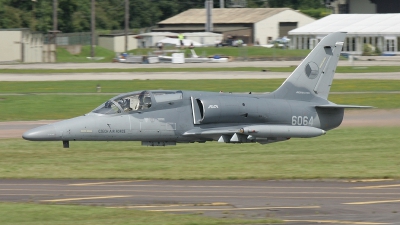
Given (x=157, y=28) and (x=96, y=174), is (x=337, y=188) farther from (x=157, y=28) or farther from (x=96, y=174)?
(x=157, y=28)

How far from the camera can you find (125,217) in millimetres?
13195

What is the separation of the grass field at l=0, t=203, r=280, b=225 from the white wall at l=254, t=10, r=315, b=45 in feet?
324

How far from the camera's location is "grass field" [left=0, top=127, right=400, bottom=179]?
60.3 feet

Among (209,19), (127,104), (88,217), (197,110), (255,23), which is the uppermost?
(209,19)

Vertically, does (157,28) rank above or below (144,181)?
above

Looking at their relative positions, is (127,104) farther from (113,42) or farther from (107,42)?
(107,42)

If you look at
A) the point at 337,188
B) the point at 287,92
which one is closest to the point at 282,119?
the point at 287,92

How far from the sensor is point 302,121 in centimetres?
2312

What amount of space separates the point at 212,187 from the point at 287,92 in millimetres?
7878

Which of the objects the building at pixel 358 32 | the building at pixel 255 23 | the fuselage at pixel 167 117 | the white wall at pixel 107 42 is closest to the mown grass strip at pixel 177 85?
the fuselage at pixel 167 117

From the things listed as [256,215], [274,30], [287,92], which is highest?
[274,30]

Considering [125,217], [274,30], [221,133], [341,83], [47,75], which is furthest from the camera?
[274,30]

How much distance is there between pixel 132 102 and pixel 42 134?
2886mm

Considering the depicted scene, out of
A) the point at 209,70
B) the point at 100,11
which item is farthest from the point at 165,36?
Answer: the point at 209,70
